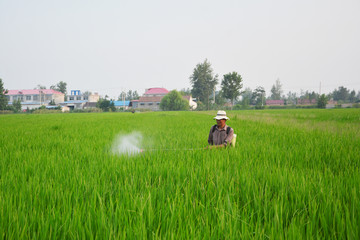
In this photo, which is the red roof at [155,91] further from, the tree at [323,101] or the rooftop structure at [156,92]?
the tree at [323,101]

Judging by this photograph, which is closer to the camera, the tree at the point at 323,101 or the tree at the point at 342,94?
the tree at the point at 323,101

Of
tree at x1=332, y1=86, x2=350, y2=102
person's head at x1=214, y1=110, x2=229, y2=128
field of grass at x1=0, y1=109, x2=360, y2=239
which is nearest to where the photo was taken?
field of grass at x1=0, y1=109, x2=360, y2=239

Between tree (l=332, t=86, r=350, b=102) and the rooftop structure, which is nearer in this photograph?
the rooftop structure

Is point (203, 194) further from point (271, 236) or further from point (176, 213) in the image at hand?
point (271, 236)

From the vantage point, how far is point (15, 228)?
1.21 meters

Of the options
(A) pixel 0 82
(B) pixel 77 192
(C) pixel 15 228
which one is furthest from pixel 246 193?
(A) pixel 0 82

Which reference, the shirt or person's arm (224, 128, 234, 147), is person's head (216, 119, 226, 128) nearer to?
the shirt

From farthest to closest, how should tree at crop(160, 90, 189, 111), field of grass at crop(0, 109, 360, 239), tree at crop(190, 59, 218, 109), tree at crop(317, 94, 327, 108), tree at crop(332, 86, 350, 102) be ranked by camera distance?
1. tree at crop(332, 86, 350, 102)
2. tree at crop(190, 59, 218, 109)
3. tree at crop(160, 90, 189, 111)
4. tree at crop(317, 94, 327, 108)
5. field of grass at crop(0, 109, 360, 239)

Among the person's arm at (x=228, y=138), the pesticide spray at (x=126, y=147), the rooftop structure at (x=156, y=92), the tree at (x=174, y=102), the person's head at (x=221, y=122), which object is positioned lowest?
the pesticide spray at (x=126, y=147)

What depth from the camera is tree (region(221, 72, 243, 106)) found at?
53.2m

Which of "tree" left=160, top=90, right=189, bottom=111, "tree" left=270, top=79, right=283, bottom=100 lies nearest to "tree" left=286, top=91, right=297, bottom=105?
"tree" left=270, top=79, right=283, bottom=100

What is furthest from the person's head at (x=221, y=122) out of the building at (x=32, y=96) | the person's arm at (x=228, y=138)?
the building at (x=32, y=96)

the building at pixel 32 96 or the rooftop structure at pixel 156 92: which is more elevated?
the rooftop structure at pixel 156 92

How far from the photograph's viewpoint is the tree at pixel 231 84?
53219mm
